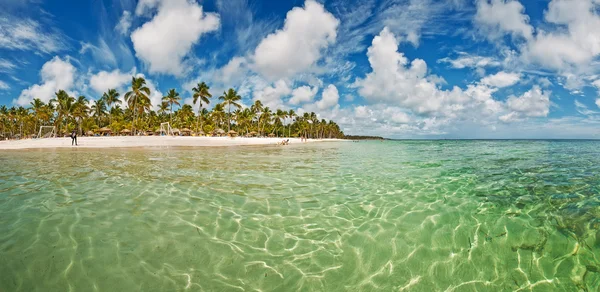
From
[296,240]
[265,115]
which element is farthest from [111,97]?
[296,240]

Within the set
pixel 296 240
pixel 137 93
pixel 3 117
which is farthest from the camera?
pixel 3 117

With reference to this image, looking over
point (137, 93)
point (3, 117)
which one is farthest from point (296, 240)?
point (3, 117)

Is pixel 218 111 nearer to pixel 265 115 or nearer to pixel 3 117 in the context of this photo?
→ pixel 265 115

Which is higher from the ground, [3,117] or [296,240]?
[3,117]

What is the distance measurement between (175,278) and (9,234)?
3.59 m

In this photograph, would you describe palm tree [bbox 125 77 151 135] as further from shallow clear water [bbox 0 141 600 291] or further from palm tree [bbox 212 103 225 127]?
shallow clear water [bbox 0 141 600 291]

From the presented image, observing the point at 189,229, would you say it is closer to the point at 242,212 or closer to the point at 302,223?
the point at 242,212

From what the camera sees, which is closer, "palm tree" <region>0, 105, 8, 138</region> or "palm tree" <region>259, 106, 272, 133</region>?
"palm tree" <region>0, 105, 8, 138</region>

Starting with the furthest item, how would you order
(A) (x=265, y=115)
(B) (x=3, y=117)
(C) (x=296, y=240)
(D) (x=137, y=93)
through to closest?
(A) (x=265, y=115)
(B) (x=3, y=117)
(D) (x=137, y=93)
(C) (x=296, y=240)

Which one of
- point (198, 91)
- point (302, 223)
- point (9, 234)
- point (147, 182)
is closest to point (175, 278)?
point (302, 223)

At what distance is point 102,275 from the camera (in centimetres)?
364

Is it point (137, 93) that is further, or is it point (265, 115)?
point (265, 115)

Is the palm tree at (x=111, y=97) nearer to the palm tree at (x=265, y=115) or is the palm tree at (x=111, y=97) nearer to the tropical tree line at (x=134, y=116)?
the tropical tree line at (x=134, y=116)

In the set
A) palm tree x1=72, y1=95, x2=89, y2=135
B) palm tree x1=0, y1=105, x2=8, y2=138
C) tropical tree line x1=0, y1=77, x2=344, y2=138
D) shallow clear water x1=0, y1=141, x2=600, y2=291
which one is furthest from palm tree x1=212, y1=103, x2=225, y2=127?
shallow clear water x1=0, y1=141, x2=600, y2=291
